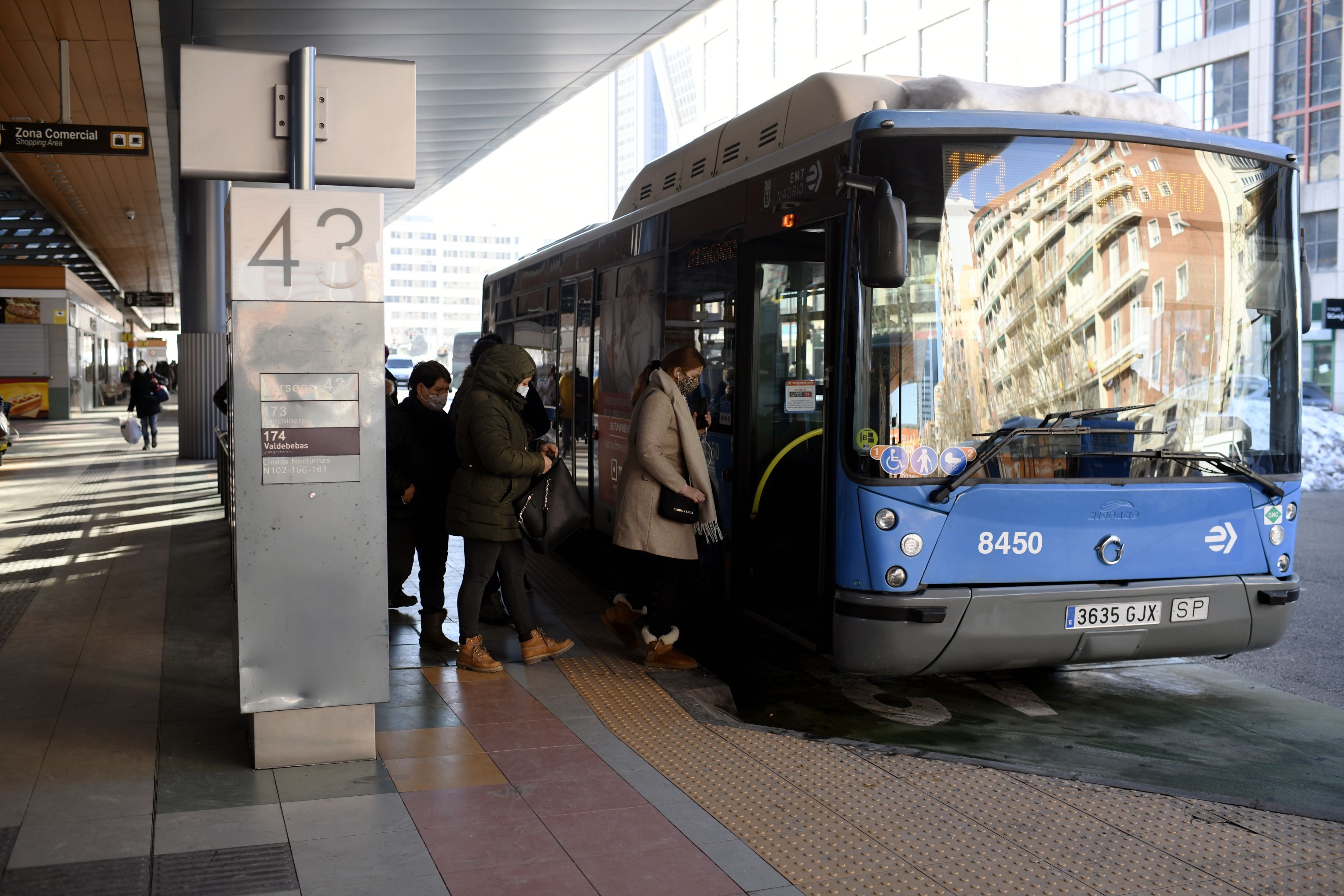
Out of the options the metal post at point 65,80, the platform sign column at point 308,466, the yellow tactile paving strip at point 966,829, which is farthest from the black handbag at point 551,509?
the metal post at point 65,80

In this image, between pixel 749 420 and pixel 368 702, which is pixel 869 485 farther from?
pixel 368 702

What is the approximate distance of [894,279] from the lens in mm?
5277

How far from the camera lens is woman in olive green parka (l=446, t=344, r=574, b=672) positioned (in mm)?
6406

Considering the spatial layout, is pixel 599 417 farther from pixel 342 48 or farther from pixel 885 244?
pixel 342 48

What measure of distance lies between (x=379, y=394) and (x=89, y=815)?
6.07 ft

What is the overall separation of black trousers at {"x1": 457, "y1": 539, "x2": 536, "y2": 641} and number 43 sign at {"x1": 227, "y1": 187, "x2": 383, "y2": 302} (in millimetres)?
2045

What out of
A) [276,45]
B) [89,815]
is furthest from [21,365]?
[89,815]

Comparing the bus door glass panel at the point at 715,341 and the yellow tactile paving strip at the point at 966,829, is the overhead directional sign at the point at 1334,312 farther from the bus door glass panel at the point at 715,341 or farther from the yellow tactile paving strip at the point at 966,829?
the yellow tactile paving strip at the point at 966,829

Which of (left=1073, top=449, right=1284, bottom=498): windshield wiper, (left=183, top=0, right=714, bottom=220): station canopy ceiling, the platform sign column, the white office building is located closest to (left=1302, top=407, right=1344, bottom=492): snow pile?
(left=183, top=0, right=714, bottom=220): station canopy ceiling

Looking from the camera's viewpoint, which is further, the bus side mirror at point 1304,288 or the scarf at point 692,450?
the scarf at point 692,450

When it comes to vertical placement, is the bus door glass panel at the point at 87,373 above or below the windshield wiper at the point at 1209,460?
above

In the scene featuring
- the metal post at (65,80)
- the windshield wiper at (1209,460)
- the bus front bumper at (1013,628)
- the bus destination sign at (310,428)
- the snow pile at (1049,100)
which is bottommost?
the bus front bumper at (1013,628)

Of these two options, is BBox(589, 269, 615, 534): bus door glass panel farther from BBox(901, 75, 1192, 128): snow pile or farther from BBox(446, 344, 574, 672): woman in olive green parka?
BBox(901, 75, 1192, 128): snow pile

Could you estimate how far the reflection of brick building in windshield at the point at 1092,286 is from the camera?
5.58 metres
